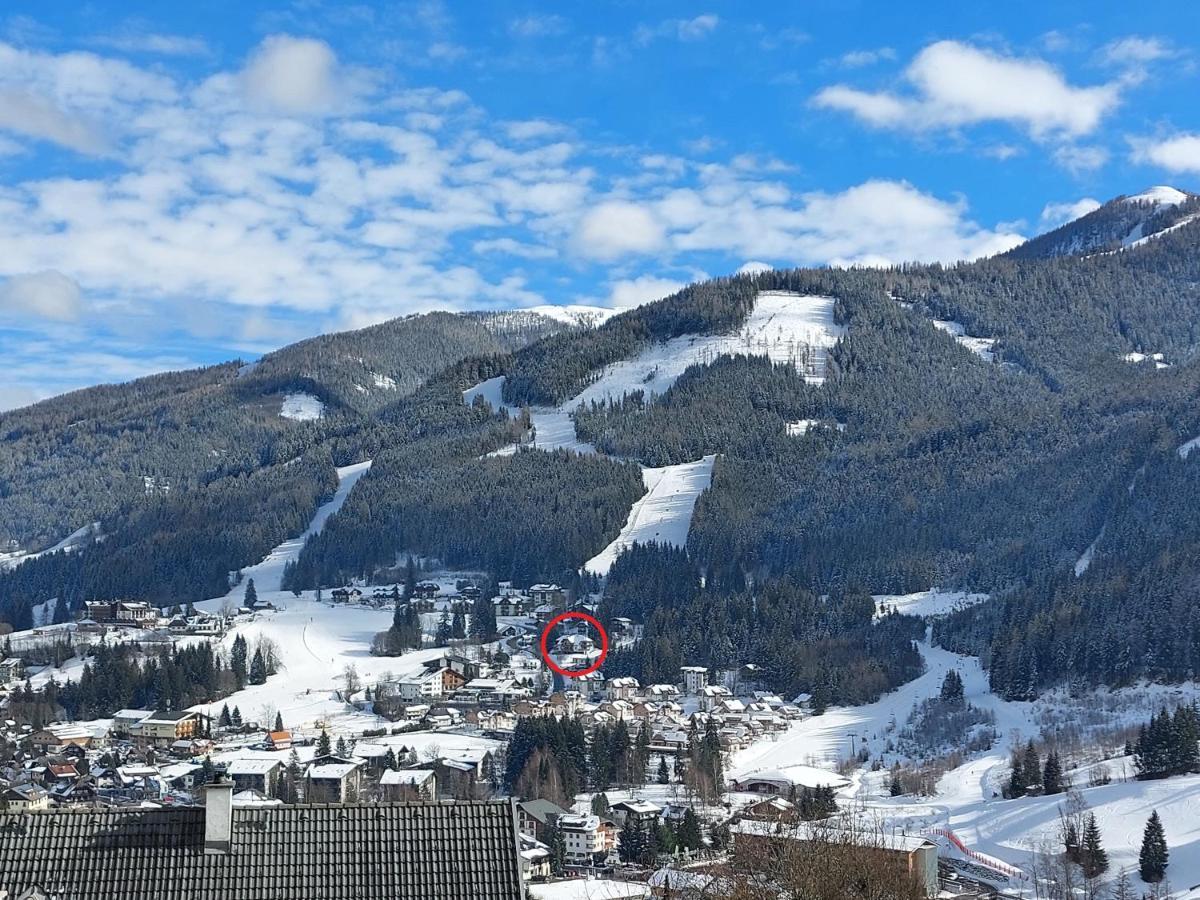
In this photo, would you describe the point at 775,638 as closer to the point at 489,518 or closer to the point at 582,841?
the point at 582,841

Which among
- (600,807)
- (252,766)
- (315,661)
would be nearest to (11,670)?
(315,661)

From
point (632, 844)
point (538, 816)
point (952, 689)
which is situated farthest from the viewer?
point (952, 689)

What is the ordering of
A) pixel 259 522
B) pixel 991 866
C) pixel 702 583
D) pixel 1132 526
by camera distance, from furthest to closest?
1. pixel 259 522
2. pixel 702 583
3. pixel 1132 526
4. pixel 991 866

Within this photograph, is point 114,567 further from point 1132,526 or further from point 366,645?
point 1132,526

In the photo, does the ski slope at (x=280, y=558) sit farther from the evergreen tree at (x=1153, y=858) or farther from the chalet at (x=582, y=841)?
the evergreen tree at (x=1153, y=858)

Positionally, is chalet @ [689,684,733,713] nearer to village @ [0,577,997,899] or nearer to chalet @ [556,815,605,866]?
village @ [0,577,997,899]

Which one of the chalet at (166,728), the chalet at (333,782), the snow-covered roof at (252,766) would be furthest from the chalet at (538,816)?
the chalet at (166,728)

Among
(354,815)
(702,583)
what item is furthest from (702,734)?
(354,815)
